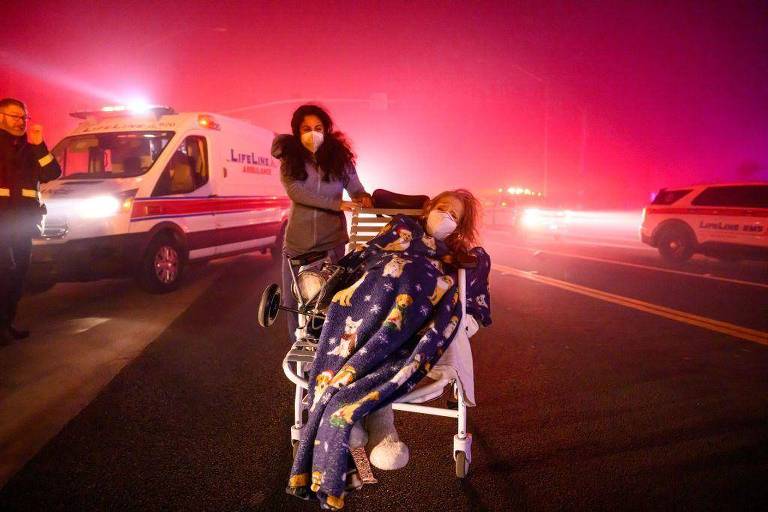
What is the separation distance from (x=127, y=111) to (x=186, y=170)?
5.53ft

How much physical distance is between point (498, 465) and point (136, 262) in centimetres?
574

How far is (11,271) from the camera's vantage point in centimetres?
475

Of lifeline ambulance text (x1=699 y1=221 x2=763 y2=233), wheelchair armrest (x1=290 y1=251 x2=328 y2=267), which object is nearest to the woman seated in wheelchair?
wheelchair armrest (x1=290 y1=251 x2=328 y2=267)

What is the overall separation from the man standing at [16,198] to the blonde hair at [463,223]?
13.4 ft

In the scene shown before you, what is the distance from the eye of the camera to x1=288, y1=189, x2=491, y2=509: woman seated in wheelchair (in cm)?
213

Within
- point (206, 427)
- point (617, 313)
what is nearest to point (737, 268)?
point (617, 313)

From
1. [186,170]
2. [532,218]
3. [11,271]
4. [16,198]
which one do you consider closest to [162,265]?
[186,170]

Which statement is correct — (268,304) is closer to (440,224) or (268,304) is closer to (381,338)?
(381,338)

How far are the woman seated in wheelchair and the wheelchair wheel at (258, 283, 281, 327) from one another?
1.29ft

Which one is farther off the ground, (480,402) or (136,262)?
(136,262)

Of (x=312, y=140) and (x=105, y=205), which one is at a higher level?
(x=312, y=140)

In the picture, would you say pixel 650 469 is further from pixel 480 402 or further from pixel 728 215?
pixel 728 215

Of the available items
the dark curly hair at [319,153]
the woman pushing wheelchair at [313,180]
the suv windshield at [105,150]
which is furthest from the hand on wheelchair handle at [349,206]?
the suv windshield at [105,150]

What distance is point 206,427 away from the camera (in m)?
3.17
